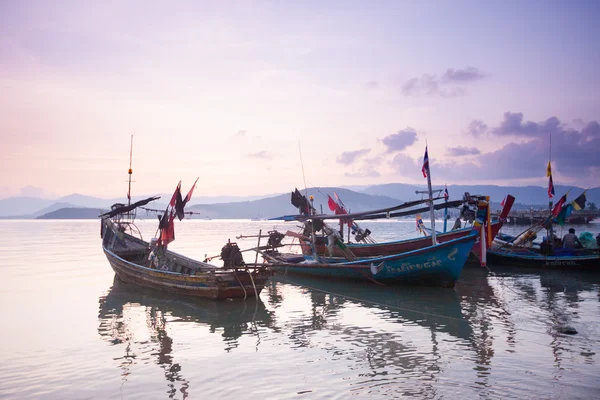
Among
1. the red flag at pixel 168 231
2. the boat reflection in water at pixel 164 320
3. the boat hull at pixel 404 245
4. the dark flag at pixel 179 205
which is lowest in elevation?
the boat reflection in water at pixel 164 320

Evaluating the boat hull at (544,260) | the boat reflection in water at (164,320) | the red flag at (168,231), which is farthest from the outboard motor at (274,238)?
the boat hull at (544,260)

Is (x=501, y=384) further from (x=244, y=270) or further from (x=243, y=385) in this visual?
(x=244, y=270)

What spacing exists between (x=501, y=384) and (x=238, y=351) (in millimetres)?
6390

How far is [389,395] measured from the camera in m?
8.54

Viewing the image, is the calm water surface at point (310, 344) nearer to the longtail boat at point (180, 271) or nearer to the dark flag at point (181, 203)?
the longtail boat at point (180, 271)

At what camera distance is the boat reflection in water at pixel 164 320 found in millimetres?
11205

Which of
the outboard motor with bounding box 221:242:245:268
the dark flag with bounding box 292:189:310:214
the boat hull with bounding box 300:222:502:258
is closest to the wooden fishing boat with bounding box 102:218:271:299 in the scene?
the outboard motor with bounding box 221:242:245:268

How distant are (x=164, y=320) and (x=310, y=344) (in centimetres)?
597

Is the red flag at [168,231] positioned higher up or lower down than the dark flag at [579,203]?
lower down

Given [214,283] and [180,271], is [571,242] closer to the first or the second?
[214,283]

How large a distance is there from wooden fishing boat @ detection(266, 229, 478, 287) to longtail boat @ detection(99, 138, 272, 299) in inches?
53.0

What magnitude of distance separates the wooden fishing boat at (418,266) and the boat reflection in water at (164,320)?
287cm

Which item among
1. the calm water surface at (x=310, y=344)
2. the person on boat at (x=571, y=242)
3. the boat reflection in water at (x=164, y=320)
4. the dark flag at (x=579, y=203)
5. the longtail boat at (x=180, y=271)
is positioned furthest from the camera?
the dark flag at (x=579, y=203)

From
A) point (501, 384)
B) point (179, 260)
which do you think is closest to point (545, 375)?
point (501, 384)
